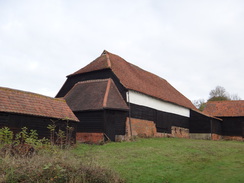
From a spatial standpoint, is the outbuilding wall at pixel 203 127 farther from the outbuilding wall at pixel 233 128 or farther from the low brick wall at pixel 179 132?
the outbuilding wall at pixel 233 128

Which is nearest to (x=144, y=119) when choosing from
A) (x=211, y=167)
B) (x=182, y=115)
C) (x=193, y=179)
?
(x=182, y=115)

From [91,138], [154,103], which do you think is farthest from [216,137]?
[91,138]

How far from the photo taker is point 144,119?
81.4 feet

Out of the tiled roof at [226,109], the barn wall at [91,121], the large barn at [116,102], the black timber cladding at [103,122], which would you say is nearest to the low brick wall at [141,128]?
the large barn at [116,102]

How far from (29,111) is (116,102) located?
759 cm

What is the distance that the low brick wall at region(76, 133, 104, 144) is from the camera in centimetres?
2058

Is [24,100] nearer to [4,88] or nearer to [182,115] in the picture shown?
[4,88]

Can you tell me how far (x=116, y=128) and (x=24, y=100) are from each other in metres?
7.73

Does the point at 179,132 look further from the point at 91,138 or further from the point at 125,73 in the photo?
the point at 91,138

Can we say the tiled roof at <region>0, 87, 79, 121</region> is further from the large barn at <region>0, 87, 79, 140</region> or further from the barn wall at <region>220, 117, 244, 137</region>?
the barn wall at <region>220, 117, 244, 137</region>

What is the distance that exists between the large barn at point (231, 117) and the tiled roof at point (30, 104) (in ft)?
75.4

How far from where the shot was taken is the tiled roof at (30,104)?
15835 mm

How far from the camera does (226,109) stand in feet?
117

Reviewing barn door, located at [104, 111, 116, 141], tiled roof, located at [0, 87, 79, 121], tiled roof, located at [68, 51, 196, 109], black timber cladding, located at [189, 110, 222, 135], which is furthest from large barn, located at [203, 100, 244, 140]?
tiled roof, located at [0, 87, 79, 121]
